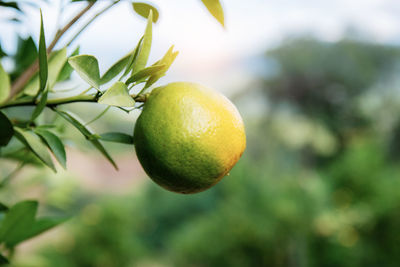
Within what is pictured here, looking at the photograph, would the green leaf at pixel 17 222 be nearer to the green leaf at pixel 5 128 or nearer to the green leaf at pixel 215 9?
the green leaf at pixel 5 128

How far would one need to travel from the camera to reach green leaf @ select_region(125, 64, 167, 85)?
0.20m

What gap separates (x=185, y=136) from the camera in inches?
9.4

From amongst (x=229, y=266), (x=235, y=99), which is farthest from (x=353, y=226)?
(x=235, y=99)

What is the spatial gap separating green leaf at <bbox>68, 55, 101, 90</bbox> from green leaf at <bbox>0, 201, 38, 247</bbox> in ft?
0.46

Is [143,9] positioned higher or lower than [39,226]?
higher

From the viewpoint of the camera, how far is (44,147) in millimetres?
244

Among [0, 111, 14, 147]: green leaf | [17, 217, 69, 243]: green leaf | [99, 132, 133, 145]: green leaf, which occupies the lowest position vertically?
[17, 217, 69, 243]: green leaf

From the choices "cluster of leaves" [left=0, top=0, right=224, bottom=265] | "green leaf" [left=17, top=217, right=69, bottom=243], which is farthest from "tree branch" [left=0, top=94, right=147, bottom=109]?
"green leaf" [left=17, top=217, right=69, bottom=243]

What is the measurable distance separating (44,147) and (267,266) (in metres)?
2.29

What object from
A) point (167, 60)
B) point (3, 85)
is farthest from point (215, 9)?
point (3, 85)

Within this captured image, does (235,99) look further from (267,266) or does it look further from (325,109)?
(267,266)

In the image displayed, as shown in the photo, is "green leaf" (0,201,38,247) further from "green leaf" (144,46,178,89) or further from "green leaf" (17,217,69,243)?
"green leaf" (144,46,178,89)

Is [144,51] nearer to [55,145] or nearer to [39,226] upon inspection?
[55,145]

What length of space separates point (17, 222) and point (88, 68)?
0.53ft
